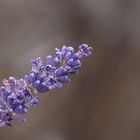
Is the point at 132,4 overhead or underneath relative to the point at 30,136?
overhead

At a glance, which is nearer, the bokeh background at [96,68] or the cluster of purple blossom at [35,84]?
Result: the cluster of purple blossom at [35,84]

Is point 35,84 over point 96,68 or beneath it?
beneath

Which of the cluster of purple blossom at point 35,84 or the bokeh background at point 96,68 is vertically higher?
the bokeh background at point 96,68

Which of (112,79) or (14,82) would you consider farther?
(112,79)

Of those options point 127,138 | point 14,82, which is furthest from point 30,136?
point 14,82

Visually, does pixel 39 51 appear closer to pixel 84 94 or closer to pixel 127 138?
pixel 84 94
